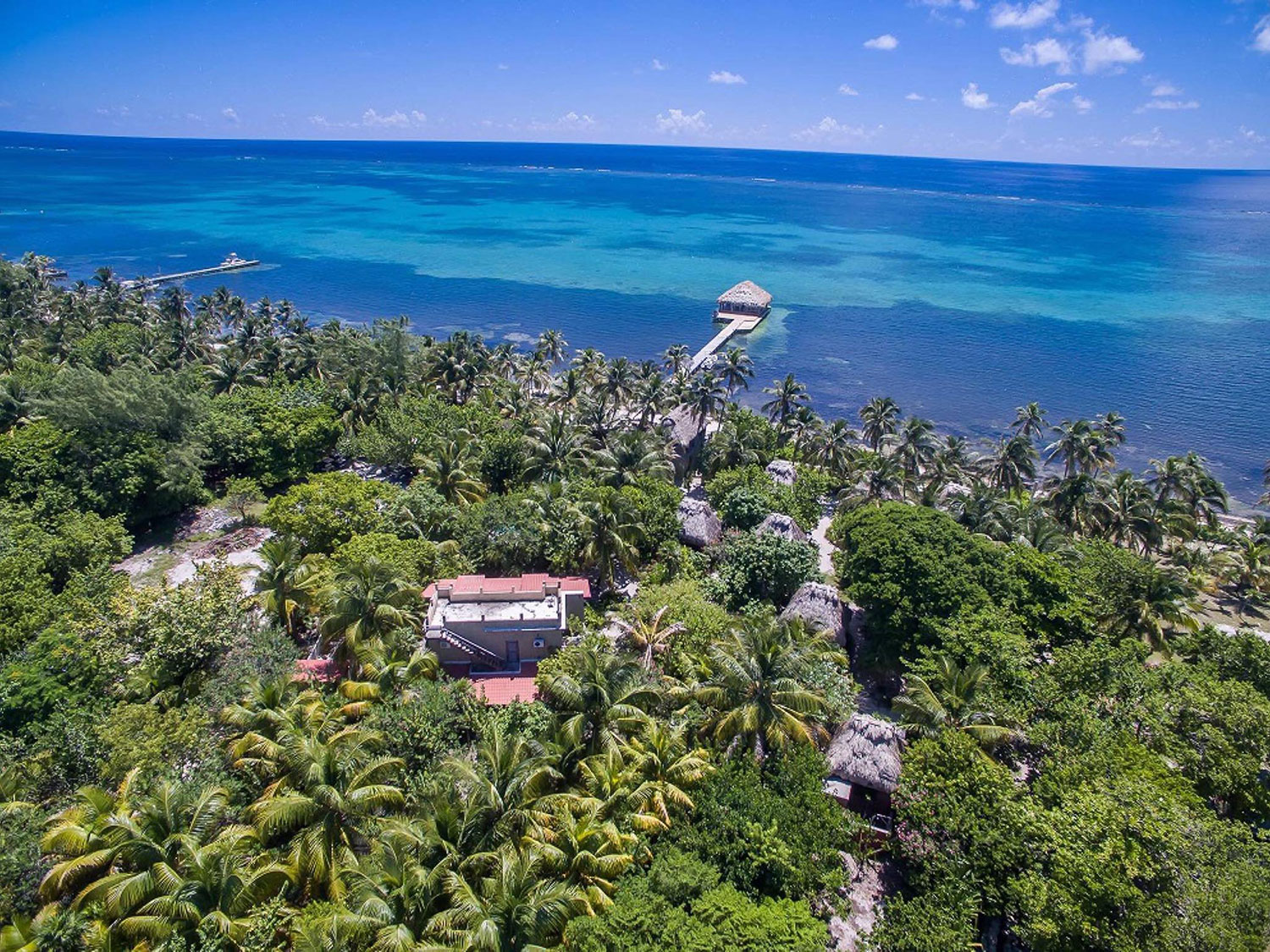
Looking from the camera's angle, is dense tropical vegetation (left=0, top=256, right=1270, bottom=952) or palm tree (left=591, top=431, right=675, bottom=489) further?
palm tree (left=591, top=431, right=675, bottom=489)

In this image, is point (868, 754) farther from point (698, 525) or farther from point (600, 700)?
point (698, 525)

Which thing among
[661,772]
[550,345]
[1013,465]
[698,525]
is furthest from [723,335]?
[661,772]

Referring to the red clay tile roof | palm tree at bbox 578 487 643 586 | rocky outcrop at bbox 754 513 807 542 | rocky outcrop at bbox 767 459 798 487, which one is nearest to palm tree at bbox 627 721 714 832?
the red clay tile roof

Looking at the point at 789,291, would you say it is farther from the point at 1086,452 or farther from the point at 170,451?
the point at 170,451

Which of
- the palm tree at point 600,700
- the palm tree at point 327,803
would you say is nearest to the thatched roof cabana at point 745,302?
the palm tree at point 600,700

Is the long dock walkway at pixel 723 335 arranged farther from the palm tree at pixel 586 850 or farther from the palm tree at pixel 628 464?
the palm tree at pixel 586 850

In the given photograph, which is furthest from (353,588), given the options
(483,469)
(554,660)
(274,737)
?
(483,469)

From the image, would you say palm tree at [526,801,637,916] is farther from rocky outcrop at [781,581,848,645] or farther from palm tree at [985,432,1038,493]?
palm tree at [985,432,1038,493]
